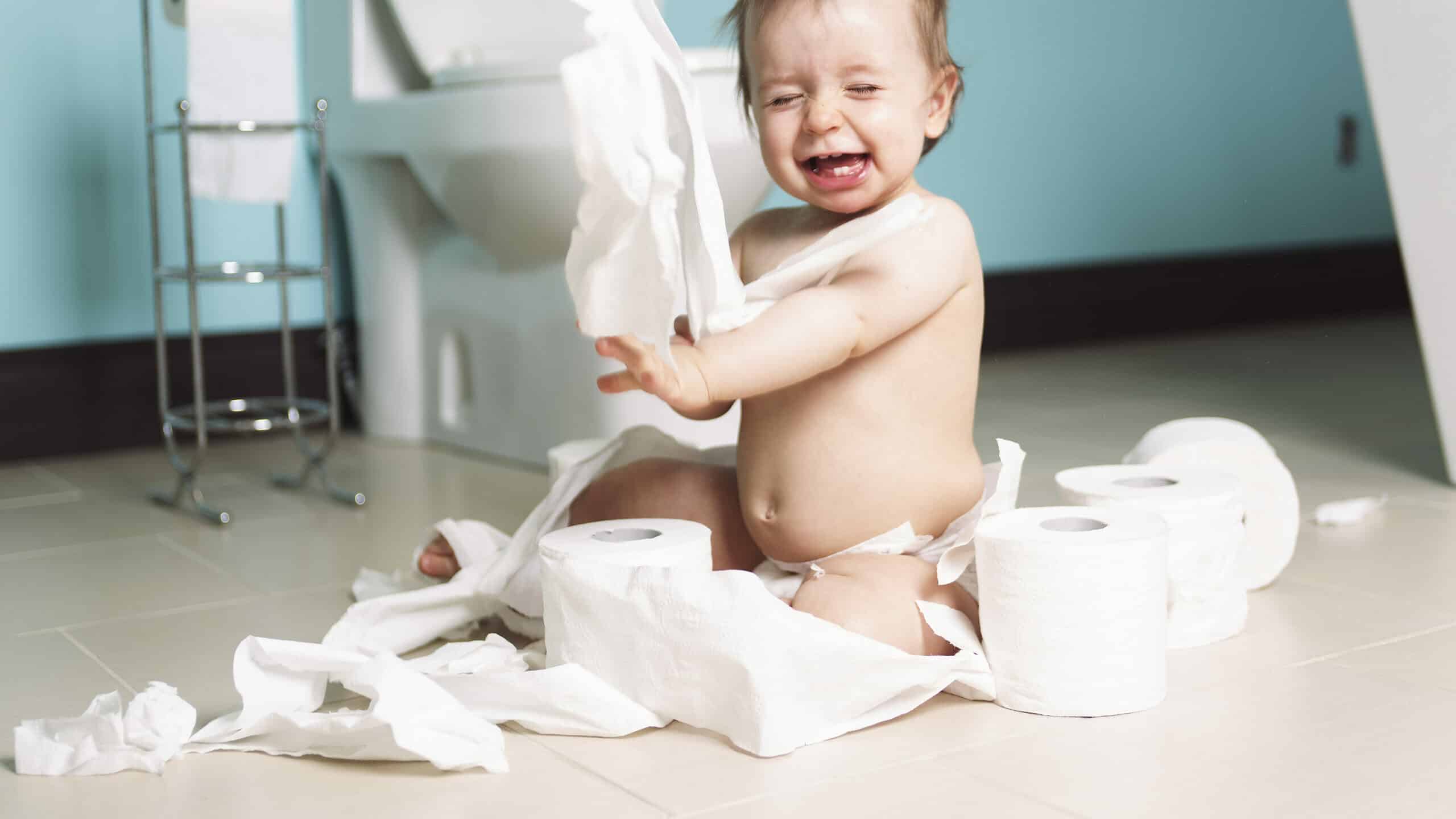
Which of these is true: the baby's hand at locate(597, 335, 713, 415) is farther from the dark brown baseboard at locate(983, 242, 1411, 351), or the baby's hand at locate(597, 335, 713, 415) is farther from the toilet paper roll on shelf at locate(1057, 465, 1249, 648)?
the dark brown baseboard at locate(983, 242, 1411, 351)

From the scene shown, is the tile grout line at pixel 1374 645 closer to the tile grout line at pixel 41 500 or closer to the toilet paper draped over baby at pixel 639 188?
the toilet paper draped over baby at pixel 639 188

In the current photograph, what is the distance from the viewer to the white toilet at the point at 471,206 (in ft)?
5.57

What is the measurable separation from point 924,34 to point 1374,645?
0.54 m

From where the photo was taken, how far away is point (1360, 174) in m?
3.21

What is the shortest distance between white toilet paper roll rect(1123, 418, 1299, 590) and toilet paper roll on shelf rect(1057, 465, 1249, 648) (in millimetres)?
95

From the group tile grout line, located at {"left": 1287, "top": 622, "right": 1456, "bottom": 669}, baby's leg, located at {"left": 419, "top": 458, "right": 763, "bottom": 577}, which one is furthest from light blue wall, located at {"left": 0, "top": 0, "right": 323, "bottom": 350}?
tile grout line, located at {"left": 1287, "top": 622, "right": 1456, "bottom": 669}

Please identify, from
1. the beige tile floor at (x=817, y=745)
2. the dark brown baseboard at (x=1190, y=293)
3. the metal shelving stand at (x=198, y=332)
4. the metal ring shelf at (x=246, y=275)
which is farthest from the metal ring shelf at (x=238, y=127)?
the dark brown baseboard at (x=1190, y=293)

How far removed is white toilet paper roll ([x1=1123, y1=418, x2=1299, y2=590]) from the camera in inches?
48.0

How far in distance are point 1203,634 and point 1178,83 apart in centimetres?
208

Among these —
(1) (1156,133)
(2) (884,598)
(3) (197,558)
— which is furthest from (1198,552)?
(1) (1156,133)

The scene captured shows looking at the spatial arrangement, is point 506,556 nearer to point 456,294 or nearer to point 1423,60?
point 456,294

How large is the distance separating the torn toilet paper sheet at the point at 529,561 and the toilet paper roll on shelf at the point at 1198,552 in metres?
0.10

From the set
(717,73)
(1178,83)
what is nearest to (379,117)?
(717,73)

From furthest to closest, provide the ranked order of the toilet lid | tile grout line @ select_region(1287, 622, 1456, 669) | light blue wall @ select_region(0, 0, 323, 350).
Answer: light blue wall @ select_region(0, 0, 323, 350) → the toilet lid → tile grout line @ select_region(1287, 622, 1456, 669)
